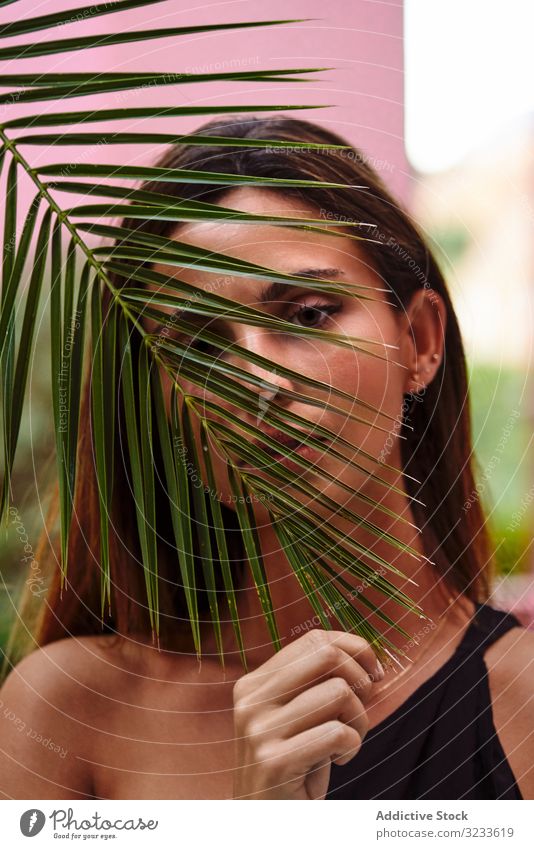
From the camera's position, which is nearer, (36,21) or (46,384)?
(36,21)

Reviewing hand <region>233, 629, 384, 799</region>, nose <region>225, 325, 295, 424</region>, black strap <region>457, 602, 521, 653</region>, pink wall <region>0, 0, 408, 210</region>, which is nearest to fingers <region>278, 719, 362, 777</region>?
hand <region>233, 629, 384, 799</region>

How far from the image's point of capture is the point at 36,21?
0.57m

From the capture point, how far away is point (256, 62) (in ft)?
2.23

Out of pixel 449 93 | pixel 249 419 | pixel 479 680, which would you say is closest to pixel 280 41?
pixel 449 93

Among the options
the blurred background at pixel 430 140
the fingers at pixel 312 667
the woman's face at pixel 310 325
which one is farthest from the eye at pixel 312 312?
the fingers at pixel 312 667

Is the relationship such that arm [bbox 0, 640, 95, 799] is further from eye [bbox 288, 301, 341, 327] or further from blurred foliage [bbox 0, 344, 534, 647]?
eye [bbox 288, 301, 341, 327]

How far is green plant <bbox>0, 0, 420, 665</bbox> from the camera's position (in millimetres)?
570

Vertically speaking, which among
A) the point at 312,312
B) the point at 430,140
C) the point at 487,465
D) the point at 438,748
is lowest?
the point at 438,748

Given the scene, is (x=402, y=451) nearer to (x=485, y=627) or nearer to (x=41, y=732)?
(x=485, y=627)

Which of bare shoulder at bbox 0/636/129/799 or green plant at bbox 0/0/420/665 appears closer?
green plant at bbox 0/0/420/665

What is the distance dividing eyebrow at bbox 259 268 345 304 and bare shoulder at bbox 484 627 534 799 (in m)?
0.31

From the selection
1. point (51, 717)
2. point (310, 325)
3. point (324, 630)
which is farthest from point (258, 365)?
point (51, 717)
